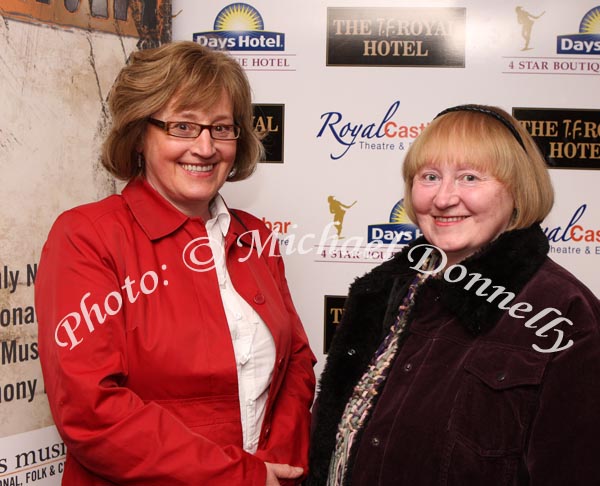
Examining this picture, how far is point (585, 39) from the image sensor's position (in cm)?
239

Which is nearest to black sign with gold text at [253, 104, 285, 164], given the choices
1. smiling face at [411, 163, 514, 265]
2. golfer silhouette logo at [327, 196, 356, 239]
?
golfer silhouette logo at [327, 196, 356, 239]

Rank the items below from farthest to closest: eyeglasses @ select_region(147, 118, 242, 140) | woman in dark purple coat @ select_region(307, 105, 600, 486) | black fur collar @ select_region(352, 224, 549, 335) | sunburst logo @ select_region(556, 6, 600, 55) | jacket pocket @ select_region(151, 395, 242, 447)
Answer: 1. sunburst logo @ select_region(556, 6, 600, 55)
2. eyeglasses @ select_region(147, 118, 242, 140)
3. jacket pocket @ select_region(151, 395, 242, 447)
4. black fur collar @ select_region(352, 224, 549, 335)
5. woman in dark purple coat @ select_region(307, 105, 600, 486)

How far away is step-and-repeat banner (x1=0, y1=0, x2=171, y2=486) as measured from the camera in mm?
1715

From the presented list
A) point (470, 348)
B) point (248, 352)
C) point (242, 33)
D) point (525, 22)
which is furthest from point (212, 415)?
point (525, 22)

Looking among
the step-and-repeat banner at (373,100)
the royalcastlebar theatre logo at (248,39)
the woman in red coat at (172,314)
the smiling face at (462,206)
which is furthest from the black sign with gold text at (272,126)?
the smiling face at (462,206)

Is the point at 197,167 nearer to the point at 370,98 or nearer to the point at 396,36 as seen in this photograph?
the point at 370,98

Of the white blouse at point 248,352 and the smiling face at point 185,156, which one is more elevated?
the smiling face at point 185,156

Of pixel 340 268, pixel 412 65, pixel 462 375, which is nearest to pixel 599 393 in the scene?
pixel 462 375

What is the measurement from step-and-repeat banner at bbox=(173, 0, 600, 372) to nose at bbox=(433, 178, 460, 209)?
1123 mm

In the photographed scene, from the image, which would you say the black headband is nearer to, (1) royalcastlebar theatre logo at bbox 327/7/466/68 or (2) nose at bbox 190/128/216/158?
(2) nose at bbox 190/128/216/158

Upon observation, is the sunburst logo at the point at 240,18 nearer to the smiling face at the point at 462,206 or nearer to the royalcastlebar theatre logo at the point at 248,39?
the royalcastlebar theatre logo at the point at 248,39

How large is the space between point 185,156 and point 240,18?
114cm

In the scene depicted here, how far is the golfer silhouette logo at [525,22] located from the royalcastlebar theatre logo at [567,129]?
0.81ft

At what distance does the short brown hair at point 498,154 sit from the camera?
1.30m
